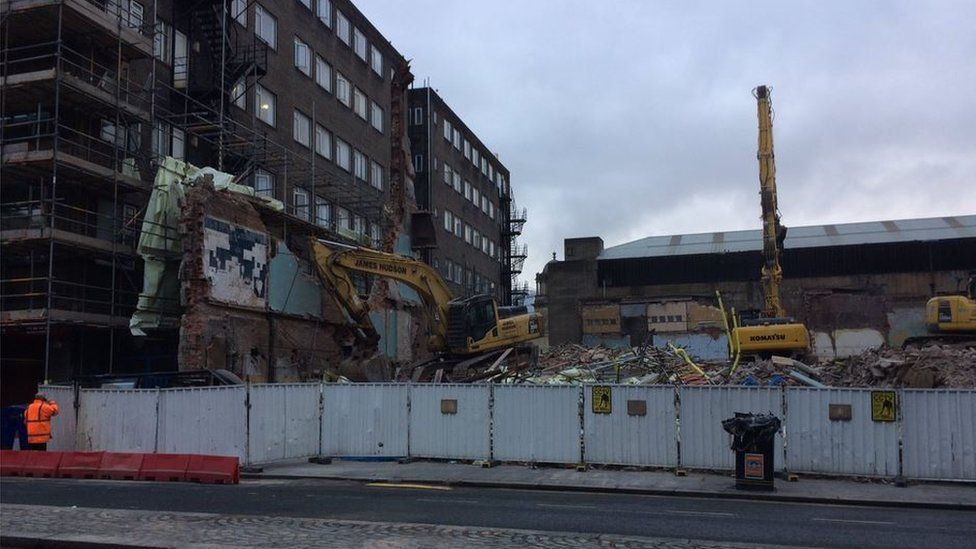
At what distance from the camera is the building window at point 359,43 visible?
4503cm

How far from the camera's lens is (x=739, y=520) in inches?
Answer: 434

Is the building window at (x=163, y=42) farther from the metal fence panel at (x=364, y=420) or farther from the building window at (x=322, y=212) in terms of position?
A: the metal fence panel at (x=364, y=420)

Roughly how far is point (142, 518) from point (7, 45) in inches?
799

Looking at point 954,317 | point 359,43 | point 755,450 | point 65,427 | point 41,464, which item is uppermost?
point 359,43

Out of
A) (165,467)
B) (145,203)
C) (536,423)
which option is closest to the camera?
(165,467)

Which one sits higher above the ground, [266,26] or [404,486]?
[266,26]

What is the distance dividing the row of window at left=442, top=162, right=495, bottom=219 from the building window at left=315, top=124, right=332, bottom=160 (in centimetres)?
2034

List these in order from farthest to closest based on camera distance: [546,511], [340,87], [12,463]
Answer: [340,87]
[12,463]
[546,511]

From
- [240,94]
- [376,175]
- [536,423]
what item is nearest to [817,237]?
[376,175]

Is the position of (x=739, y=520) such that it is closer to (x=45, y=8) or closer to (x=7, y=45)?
(x=45, y=8)

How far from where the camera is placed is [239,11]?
32.8 metres

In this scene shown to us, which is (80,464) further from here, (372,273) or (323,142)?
(323,142)

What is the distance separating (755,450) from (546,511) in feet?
15.2

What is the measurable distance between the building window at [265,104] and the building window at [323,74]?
4.97 m
